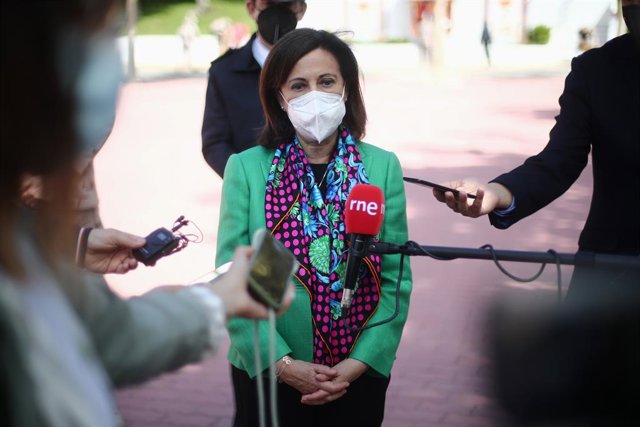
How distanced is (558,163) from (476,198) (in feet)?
1.12

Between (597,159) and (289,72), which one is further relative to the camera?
(289,72)

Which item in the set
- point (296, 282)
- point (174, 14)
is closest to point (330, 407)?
point (296, 282)

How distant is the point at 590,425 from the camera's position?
1.71 m

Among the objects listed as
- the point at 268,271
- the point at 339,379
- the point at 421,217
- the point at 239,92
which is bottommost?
the point at 421,217

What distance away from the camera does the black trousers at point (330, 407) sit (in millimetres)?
3275

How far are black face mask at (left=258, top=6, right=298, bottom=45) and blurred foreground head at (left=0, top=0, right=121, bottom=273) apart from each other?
3.02 metres

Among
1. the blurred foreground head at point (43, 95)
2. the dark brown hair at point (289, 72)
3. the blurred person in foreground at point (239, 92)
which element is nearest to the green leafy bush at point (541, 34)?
the blurred person in foreground at point (239, 92)

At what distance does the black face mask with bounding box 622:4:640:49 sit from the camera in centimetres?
282

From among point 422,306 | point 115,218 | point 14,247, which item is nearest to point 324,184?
point 14,247

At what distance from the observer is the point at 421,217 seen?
31.4 ft

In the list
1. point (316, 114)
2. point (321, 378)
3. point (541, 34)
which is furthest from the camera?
point (541, 34)

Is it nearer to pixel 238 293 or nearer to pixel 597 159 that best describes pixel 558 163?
pixel 597 159

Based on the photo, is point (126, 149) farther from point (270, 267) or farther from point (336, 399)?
point (270, 267)

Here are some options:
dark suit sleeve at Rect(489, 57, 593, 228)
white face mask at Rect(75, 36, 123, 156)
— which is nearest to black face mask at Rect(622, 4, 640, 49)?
dark suit sleeve at Rect(489, 57, 593, 228)
